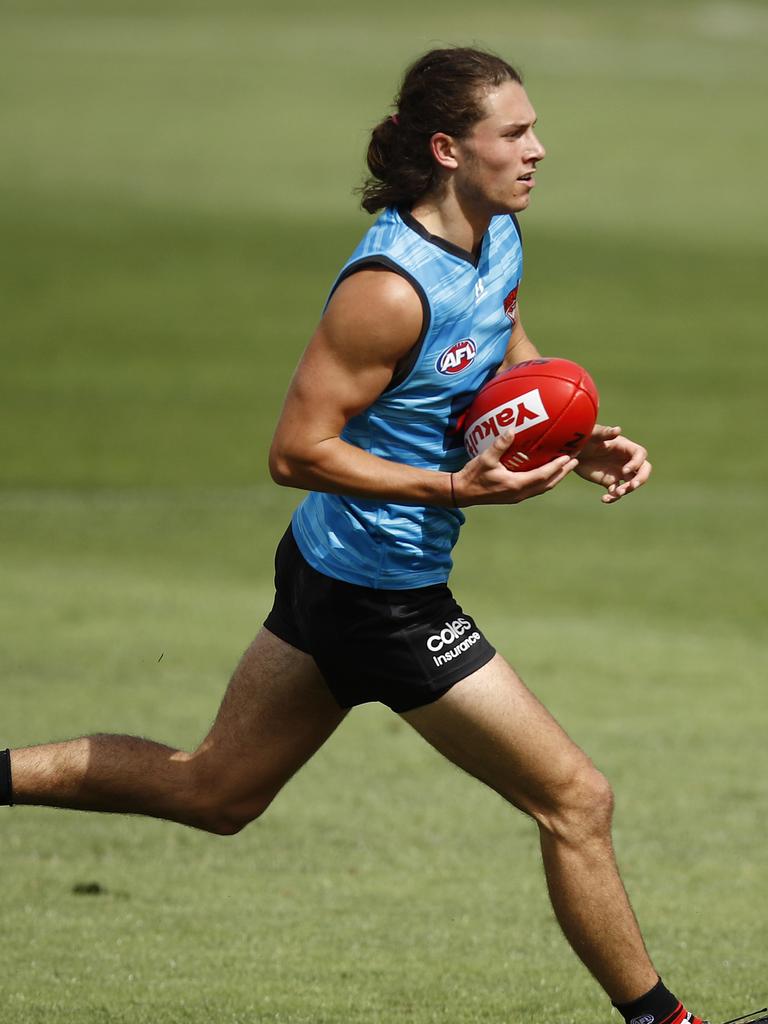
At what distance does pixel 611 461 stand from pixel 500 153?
1.04m

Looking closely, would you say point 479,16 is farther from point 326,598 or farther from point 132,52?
point 326,598

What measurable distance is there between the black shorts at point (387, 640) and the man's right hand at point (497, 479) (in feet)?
1.32

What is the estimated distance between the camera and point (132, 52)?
180 ft

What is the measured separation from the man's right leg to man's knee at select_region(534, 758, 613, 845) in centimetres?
74

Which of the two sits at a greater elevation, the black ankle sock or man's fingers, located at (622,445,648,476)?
man's fingers, located at (622,445,648,476)

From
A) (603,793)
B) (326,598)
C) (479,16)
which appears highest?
(326,598)

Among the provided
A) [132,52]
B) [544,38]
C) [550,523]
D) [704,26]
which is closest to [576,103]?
[132,52]

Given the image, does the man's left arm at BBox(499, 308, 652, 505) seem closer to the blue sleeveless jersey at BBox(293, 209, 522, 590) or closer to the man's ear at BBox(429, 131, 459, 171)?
the blue sleeveless jersey at BBox(293, 209, 522, 590)

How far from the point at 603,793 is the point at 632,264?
2799cm

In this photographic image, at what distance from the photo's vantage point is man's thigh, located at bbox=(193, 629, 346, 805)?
521 cm

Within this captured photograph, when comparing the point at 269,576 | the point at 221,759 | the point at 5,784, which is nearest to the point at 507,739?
the point at 221,759

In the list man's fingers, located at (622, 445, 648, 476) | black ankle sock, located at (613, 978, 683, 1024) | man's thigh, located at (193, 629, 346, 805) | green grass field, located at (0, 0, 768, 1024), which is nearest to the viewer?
black ankle sock, located at (613, 978, 683, 1024)

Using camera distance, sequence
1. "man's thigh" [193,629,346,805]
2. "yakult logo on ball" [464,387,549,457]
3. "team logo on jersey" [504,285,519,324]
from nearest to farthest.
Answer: "yakult logo on ball" [464,387,549,457], "team logo on jersey" [504,285,519,324], "man's thigh" [193,629,346,805]

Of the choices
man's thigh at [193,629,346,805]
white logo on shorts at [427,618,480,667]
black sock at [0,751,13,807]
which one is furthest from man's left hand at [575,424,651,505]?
black sock at [0,751,13,807]
